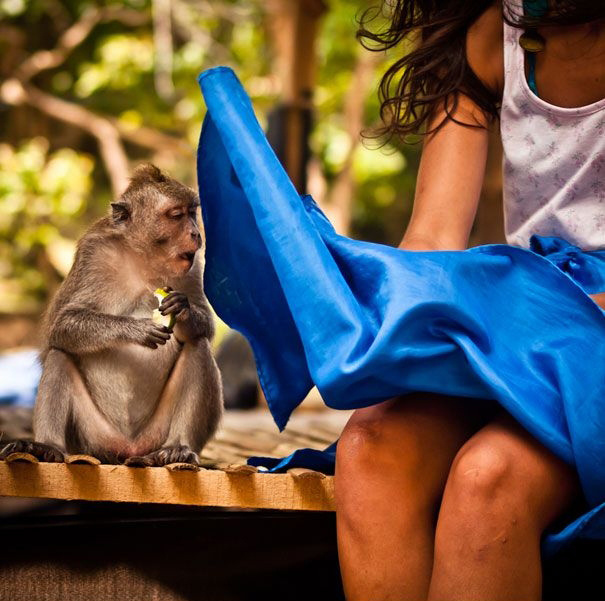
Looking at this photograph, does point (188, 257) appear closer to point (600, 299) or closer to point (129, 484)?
point (129, 484)

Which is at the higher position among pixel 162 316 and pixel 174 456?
pixel 162 316

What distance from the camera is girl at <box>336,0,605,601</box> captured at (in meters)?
1.79

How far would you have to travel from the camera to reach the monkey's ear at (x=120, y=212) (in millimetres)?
3568

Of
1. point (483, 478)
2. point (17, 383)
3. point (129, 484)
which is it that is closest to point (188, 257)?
point (129, 484)

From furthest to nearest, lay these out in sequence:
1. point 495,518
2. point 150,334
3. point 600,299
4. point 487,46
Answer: point 150,334 < point 487,46 < point 600,299 < point 495,518

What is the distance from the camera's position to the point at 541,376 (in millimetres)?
1894

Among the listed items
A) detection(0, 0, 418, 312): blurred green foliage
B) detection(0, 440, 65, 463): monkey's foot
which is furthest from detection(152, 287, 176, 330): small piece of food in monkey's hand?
detection(0, 0, 418, 312): blurred green foliage

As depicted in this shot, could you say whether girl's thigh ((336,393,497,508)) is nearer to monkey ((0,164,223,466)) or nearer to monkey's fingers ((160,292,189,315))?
monkey ((0,164,223,466))

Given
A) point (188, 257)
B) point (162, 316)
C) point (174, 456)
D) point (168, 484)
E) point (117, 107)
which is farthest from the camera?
point (117, 107)

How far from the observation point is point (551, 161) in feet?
7.48

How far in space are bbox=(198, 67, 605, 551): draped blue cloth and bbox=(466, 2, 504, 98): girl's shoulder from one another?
482 millimetres

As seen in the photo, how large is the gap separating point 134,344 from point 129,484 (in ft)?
2.60

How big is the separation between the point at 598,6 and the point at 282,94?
5224 mm

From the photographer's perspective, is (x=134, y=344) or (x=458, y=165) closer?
(x=458, y=165)
